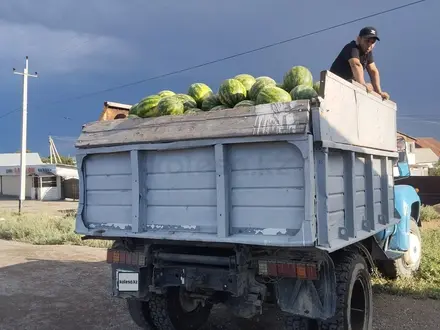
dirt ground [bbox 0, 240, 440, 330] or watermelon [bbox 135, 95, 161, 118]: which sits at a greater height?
watermelon [bbox 135, 95, 161, 118]

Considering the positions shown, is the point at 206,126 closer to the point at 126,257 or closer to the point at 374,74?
the point at 126,257

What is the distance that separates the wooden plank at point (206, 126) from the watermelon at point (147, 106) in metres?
0.50

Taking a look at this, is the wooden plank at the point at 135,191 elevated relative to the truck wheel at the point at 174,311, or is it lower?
elevated

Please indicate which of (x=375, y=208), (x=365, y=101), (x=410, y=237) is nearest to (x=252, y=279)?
(x=375, y=208)

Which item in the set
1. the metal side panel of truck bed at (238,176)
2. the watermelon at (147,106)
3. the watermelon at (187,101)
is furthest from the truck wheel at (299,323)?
the watermelon at (147,106)

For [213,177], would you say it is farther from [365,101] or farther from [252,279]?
[365,101]

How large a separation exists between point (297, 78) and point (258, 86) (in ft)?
1.34

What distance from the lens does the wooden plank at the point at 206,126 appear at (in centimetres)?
356

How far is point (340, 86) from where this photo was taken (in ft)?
13.2

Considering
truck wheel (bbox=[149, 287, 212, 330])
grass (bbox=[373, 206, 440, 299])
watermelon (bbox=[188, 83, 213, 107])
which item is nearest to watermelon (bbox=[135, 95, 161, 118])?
watermelon (bbox=[188, 83, 213, 107])

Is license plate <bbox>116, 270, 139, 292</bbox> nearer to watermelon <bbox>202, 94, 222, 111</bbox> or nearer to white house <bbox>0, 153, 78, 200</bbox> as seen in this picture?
→ watermelon <bbox>202, 94, 222, 111</bbox>

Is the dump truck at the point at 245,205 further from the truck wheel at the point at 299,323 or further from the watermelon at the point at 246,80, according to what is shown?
the watermelon at the point at 246,80

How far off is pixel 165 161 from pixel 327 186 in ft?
4.79

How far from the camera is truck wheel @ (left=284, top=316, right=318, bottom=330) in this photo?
4012 millimetres
